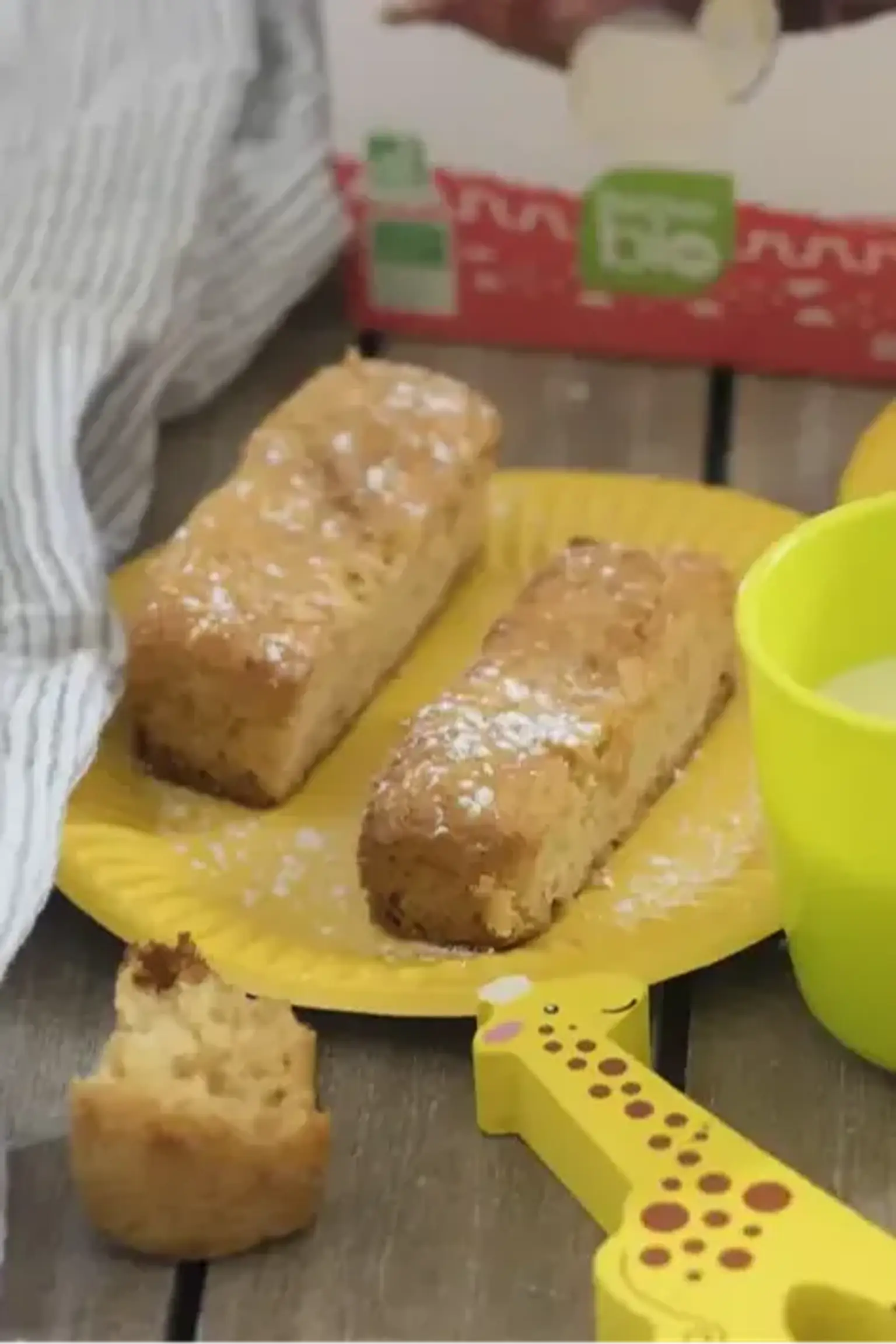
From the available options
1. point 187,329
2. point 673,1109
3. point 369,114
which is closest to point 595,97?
point 369,114

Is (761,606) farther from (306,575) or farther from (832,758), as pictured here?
(306,575)

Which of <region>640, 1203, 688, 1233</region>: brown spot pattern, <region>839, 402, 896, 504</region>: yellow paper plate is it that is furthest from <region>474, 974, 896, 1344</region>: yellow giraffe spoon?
<region>839, 402, 896, 504</region>: yellow paper plate

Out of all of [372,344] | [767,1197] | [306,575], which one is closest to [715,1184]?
[767,1197]

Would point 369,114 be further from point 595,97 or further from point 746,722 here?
point 746,722

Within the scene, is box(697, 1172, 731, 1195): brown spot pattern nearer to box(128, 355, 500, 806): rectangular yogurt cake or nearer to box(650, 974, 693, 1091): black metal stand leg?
box(650, 974, 693, 1091): black metal stand leg

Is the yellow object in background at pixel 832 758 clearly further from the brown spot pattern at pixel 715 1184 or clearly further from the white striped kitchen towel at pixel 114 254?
the white striped kitchen towel at pixel 114 254
